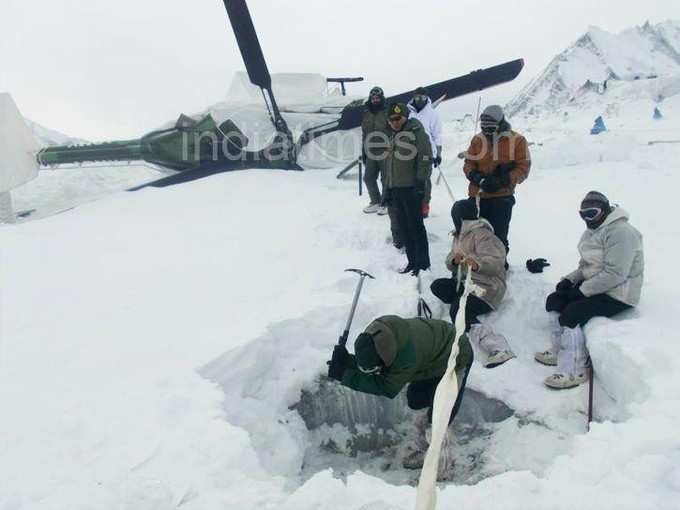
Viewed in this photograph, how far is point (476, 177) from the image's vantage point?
4.93m

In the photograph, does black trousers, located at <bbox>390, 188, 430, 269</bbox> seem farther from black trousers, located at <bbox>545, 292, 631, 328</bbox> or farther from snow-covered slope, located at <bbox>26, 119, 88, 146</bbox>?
snow-covered slope, located at <bbox>26, 119, 88, 146</bbox>

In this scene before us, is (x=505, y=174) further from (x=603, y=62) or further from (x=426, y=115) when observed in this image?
(x=603, y=62)

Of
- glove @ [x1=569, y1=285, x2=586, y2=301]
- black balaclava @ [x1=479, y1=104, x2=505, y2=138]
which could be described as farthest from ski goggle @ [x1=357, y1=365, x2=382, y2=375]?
black balaclava @ [x1=479, y1=104, x2=505, y2=138]

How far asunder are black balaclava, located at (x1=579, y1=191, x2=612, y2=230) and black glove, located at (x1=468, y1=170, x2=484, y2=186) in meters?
1.14

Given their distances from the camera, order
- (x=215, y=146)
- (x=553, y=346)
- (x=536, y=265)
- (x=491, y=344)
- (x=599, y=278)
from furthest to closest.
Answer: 1. (x=215, y=146)
2. (x=536, y=265)
3. (x=553, y=346)
4. (x=491, y=344)
5. (x=599, y=278)

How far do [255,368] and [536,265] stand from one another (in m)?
3.21

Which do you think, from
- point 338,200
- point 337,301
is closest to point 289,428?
point 337,301

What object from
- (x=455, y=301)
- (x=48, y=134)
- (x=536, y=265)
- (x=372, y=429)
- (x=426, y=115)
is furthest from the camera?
(x=48, y=134)

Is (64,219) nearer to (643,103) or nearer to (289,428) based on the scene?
(289,428)

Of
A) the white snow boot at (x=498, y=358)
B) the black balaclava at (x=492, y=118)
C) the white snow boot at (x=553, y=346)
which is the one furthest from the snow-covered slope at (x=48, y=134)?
the white snow boot at (x=553, y=346)

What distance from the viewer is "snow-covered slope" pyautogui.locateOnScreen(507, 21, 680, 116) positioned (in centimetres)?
3550

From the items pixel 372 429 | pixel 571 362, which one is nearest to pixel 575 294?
pixel 571 362

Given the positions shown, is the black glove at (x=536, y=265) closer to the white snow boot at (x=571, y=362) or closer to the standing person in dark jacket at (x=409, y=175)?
the standing person in dark jacket at (x=409, y=175)

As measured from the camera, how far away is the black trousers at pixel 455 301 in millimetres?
4555
